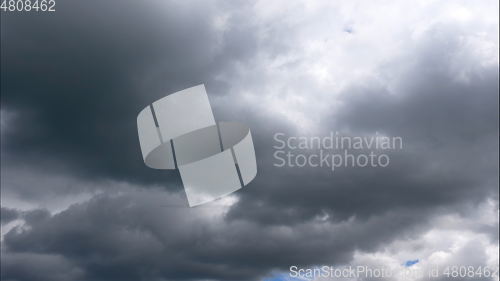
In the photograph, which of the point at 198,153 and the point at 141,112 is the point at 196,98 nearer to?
the point at 141,112

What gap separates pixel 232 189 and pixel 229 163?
180 cm

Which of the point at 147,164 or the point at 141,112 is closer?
the point at 141,112

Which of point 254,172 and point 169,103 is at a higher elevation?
point 169,103

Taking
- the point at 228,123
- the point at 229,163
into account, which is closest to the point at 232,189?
the point at 229,163

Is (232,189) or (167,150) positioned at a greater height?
(167,150)

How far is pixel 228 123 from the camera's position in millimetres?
46625

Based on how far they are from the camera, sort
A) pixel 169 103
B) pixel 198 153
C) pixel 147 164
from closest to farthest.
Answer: pixel 169 103
pixel 147 164
pixel 198 153

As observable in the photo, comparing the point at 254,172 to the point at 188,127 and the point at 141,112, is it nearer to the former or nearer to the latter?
the point at 188,127

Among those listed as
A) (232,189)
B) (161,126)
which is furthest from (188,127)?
(232,189)

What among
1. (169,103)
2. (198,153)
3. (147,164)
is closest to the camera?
(169,103)

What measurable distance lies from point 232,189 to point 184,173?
3.40 m

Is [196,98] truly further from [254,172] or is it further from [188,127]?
[254,172]

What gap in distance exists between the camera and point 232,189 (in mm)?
44250

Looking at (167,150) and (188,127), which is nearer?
(188,127)
